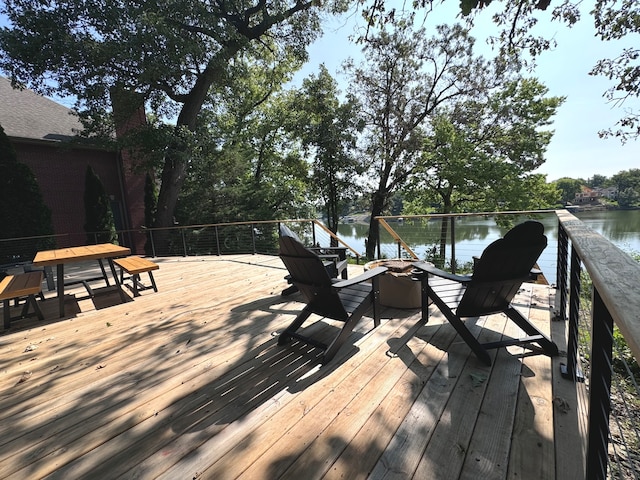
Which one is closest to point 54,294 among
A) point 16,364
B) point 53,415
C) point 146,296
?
point 146,296

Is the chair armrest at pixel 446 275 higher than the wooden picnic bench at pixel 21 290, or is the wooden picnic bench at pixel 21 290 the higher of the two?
the chair armrest at pixel 446 275

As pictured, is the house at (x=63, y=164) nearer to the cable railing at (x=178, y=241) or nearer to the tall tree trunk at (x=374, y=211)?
the cable railing at (x=178, y=241)

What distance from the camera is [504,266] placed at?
1959 millimetres

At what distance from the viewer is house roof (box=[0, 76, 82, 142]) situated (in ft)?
32.3

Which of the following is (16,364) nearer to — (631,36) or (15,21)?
(15,21)

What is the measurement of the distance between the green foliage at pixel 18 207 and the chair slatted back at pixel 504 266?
1074cm

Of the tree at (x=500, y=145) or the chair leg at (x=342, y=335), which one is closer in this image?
the chair leg at (x=342, y=335)

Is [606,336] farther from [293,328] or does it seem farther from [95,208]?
[95,208]

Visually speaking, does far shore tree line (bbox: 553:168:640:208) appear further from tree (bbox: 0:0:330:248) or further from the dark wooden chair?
the dark wooden chair

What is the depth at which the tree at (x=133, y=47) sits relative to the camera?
23.0 feet

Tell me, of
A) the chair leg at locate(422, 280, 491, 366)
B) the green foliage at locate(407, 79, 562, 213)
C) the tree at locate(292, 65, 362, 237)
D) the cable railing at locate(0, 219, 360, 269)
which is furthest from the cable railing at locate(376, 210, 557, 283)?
the tree at locate(292, 65, 362, 237)

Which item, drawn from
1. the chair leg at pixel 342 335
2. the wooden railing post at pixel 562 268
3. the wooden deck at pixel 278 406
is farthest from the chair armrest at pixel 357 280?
the wooden railing post at pixel 562 268

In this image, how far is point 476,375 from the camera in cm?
187

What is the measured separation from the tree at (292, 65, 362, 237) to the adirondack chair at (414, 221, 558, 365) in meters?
12.0
